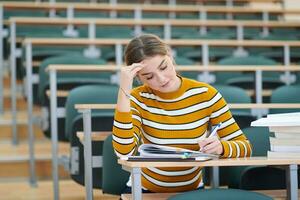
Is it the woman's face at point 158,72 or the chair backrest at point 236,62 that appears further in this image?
the chair backrest at point 236,62

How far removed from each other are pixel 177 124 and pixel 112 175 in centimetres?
41

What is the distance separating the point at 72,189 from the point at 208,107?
1433 mm

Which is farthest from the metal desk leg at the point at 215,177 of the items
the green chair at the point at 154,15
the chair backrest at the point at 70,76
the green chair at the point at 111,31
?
the green chair at the point at 154,15

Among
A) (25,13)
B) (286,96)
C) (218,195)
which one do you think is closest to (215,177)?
(218,195)

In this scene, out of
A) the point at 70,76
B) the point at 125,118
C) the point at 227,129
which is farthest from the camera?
the point at 70,76

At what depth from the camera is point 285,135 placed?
1.82m

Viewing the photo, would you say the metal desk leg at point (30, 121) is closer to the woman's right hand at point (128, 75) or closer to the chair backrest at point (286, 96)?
the chair backrest at point (286, 96)

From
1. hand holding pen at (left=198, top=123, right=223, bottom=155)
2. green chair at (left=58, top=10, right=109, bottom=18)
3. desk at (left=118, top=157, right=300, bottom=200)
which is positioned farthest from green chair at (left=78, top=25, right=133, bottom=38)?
desk at (left=118, top=157, right=300, bottom=200)

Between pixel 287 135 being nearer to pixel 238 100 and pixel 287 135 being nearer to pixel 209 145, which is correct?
pixel 209 145

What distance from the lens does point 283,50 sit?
4.42 metres

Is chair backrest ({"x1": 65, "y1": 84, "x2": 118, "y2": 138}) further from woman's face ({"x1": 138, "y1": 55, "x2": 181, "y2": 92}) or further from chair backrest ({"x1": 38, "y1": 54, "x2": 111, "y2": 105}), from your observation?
woman's face ({"x1": 138, "y1": 55, "x2": 181, "y2": 92})

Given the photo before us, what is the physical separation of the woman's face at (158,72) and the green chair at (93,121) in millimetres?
652

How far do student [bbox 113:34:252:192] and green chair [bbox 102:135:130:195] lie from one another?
0.26 metres

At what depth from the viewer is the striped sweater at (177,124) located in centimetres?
201
